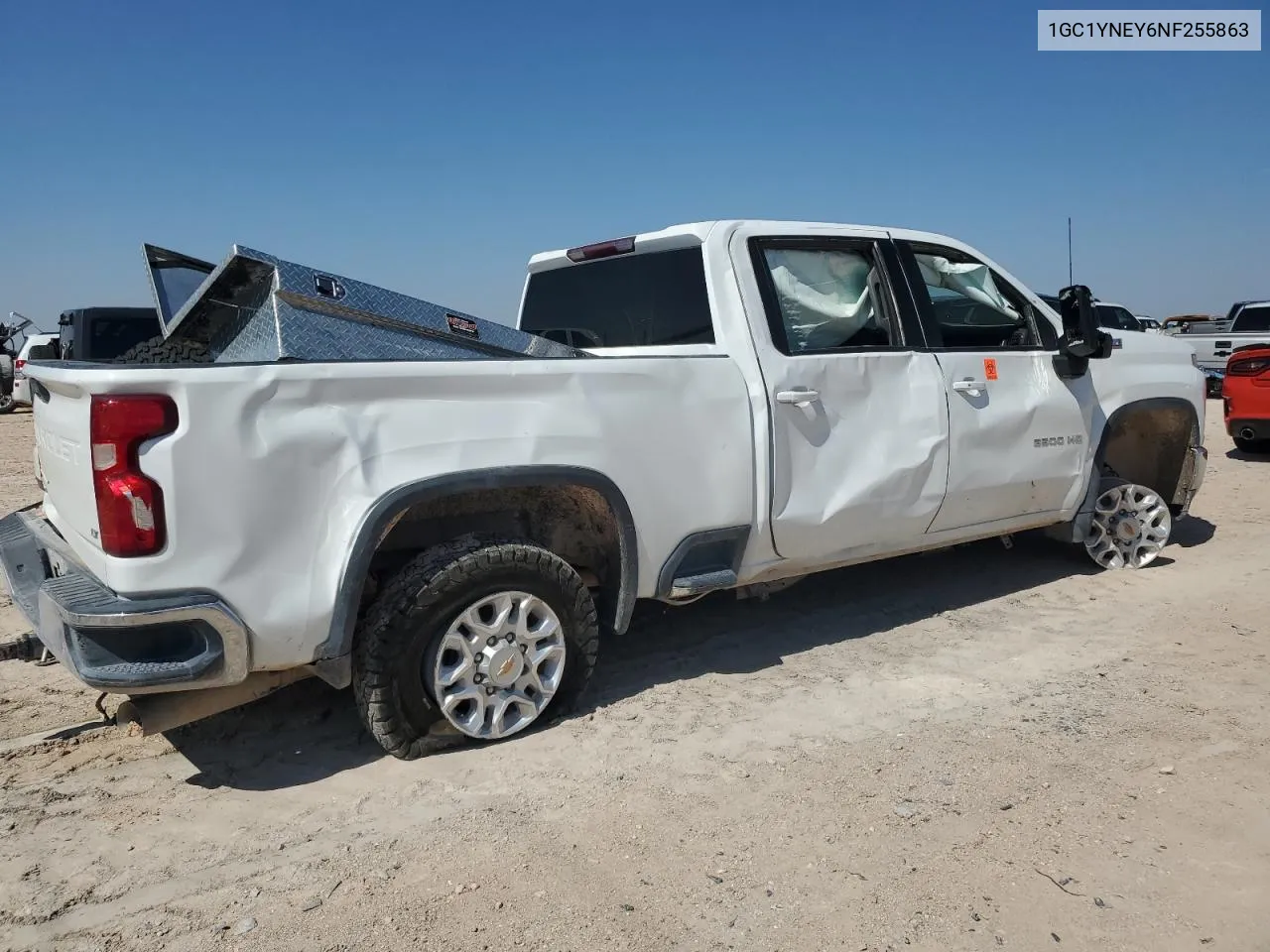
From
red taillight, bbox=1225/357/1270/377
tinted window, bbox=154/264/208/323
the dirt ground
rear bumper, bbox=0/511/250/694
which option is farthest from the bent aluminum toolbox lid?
red taillight, bbox=1225/357/1270/377

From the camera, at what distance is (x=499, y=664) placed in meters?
3.44

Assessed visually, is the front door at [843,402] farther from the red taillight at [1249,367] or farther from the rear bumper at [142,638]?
the red taillight at [1249,367]

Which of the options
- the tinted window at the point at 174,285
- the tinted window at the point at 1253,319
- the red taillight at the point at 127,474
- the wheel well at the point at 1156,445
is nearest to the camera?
the red taillight at the point at 127,474

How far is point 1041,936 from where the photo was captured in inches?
97.5

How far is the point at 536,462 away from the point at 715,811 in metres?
1.31

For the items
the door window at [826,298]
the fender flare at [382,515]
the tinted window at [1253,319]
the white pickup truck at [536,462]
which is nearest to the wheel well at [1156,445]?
the white pickup truck at [536,462]

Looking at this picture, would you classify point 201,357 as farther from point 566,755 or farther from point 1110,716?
point 1110,716

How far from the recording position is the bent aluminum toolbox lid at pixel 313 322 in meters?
3.23

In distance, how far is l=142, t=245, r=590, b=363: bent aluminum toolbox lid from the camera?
10.6 feet

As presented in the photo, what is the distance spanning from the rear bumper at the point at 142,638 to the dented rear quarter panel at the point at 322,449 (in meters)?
0.05

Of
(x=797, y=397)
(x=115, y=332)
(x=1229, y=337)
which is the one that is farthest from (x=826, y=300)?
(x=1229, y=337)

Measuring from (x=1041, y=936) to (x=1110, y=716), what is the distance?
1.58 meters

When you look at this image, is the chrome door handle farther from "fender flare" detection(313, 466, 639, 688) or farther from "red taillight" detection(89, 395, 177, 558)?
"red taillight" detection(89, 395, 177, 558)

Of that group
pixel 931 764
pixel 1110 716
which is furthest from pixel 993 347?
pixel 931 764
